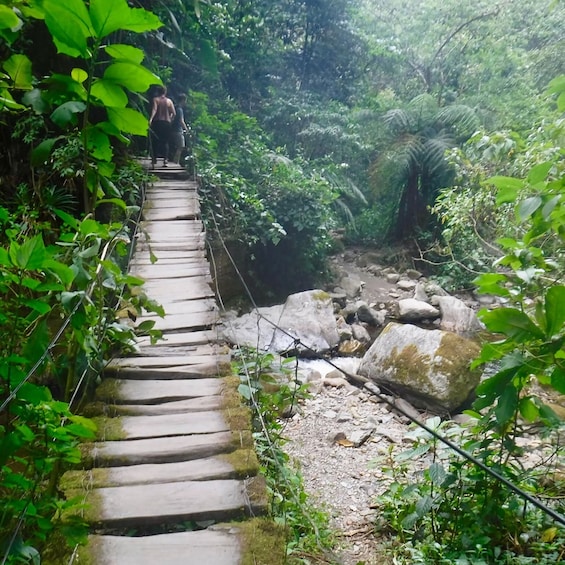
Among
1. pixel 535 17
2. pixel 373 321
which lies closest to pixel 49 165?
pixel 373 321

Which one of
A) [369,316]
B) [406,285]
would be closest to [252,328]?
[369,316]

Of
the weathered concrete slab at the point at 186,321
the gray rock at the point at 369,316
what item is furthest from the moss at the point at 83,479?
the gray rock at the point at 369,316

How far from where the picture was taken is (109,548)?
1.24 metres

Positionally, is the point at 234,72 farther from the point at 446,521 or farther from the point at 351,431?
the point at 446,521

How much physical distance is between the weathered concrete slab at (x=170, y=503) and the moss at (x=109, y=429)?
0.23 metres

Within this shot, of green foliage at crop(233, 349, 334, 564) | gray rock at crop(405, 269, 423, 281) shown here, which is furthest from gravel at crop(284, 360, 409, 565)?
gray rock at crop(405, 269, 423, 281)

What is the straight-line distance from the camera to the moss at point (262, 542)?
1.22m

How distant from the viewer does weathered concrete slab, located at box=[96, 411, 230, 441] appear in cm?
164

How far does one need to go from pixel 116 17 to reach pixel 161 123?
4240 millimetres

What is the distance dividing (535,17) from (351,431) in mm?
8267

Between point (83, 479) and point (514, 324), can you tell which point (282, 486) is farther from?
point (514, 324)

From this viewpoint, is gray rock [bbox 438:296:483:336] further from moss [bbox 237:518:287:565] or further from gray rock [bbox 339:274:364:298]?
moss [bbox 237:518:287:565]

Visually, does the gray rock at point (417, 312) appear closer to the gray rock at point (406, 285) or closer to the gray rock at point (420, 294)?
the gray rock at point (420, 294)

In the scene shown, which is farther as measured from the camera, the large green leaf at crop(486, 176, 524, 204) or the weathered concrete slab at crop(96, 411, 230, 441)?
the weathered concrete slab at crop(96, 411, 230, 441)
